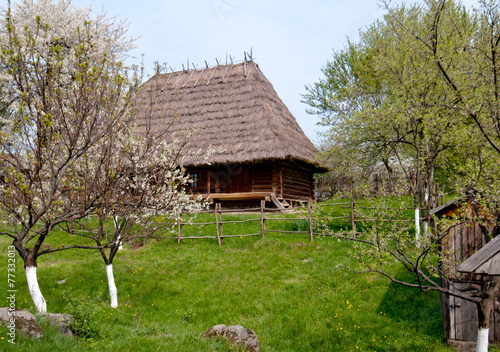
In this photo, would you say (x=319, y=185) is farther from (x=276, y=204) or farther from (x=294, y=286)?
(x=294, y=286)

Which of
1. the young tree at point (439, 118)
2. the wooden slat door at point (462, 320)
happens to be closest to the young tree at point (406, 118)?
the young tree at point (439, 118)

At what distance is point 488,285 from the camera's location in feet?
18.3

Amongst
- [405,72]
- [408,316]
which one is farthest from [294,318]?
[405,72]

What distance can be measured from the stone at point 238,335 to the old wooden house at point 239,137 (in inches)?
417

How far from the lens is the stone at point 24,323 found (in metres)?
5.01

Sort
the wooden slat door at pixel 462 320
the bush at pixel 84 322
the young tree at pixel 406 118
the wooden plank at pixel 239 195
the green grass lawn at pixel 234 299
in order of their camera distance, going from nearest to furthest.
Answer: the bush at pixel 84 322 → the green grass lawn at pixel 234 299 → the wooden slat door at pixel 462 320 → the young tree at pixel 406 118 → the wooden plank at pixel 239 195

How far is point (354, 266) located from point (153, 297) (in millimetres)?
5342

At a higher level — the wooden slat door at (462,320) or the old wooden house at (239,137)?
the old wooden house at (239,137)

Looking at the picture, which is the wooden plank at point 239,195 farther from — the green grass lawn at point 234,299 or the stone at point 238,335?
the stone at point 238,335

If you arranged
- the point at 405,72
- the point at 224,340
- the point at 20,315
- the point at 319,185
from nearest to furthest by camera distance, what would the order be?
1. the point at 20,315
2. the point at 224,340
3. the point at 405,72
4. the point at 319,185

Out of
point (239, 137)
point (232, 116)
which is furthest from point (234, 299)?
point (232, 116)

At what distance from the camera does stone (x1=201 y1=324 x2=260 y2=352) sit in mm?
6445

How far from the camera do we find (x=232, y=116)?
63.7 ft

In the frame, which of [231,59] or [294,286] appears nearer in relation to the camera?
[294,286]
